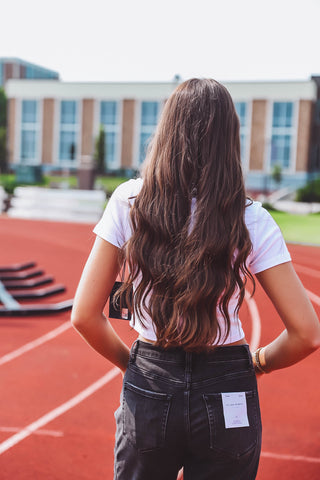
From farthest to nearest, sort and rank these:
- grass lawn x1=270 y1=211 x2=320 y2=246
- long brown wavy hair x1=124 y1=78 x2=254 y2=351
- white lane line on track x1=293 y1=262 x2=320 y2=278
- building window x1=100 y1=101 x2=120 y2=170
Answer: building window x1=100 y1=101 x2=120 y2=170, grass lawn x1=270 y1=211 x2=320 y2=246, white lane line on track x1=293 y1=262 x2=320 y2=278, long brown wavy hair x1=124 y1=78 x2=254 y2=351

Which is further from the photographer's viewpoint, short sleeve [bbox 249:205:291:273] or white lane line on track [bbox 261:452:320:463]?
white lane line on track [bbox 261:452:320:463]

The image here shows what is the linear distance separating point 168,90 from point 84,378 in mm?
41948

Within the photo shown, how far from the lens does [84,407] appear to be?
4375 mm

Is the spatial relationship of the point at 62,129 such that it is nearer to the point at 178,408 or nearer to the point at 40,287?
the point at 40,287

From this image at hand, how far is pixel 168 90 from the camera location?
148 feet

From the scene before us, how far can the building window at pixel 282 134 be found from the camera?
1696 inches

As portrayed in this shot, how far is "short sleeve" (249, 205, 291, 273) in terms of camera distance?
150 cm

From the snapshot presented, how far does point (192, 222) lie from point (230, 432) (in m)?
0.52

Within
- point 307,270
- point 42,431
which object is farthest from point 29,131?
point 307,270

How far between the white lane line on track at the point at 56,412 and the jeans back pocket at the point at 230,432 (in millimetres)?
2435

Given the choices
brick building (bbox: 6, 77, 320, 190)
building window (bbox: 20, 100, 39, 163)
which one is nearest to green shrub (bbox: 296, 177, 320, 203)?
brick building (bbox: 6, 77, 320, 190)

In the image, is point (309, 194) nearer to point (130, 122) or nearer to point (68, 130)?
point (130, 122)

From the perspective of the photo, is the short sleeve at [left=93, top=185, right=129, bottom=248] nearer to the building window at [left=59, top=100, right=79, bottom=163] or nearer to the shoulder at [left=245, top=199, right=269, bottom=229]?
the shoulder at [left=245, top=199, right=269, bottom=229]

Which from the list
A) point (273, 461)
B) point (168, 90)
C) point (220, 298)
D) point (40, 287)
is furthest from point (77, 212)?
point (168, 90)
